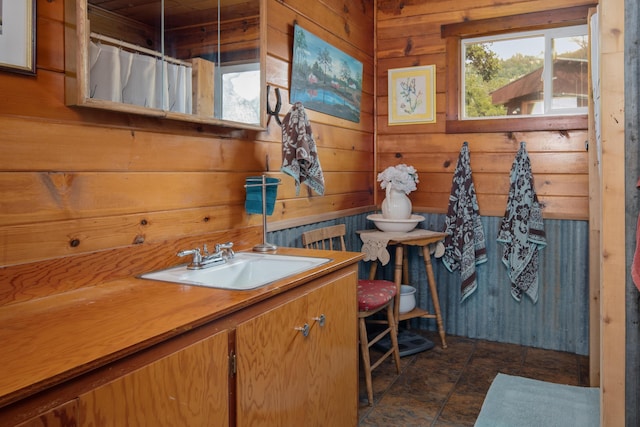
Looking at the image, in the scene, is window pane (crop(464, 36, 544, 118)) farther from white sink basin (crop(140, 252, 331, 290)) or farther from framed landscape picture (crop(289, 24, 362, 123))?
white sink basin (crop(140, 252, 331, 290))

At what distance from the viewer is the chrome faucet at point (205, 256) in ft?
5.72

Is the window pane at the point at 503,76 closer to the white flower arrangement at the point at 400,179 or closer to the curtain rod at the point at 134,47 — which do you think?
the white flower arrangement at the point at 400,179

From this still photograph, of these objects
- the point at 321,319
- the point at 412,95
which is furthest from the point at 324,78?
the point at 321,319

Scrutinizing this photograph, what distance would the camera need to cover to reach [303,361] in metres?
1.62

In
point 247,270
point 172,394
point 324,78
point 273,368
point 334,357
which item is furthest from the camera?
point 324,78

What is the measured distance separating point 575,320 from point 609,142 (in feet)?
6.46

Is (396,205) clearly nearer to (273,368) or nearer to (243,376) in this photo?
(273,368)

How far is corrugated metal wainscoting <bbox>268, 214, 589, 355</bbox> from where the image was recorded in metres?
3.13

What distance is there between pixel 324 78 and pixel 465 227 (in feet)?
4.32

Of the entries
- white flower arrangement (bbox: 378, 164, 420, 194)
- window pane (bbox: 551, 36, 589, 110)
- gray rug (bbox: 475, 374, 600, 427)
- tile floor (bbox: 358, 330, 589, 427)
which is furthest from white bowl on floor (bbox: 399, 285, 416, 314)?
window pane (bbox: 551, 36, 589, 110)

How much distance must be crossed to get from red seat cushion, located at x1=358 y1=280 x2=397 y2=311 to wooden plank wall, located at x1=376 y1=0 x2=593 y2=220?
0.92 meters

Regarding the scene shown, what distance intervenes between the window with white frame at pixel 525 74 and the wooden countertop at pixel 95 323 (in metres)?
2.35

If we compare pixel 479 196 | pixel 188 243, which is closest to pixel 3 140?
pixel 188 243

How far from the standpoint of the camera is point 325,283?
179 centimetres
